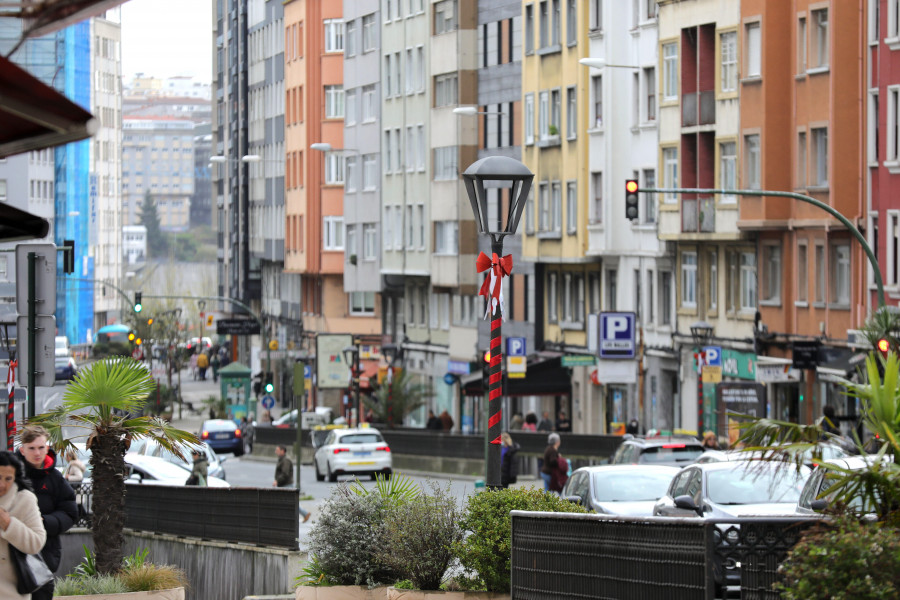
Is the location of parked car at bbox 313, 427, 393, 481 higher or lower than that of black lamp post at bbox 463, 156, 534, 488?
lower

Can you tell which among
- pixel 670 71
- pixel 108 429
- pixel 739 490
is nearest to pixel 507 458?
pixel 739 490

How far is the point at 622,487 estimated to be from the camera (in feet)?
78.2

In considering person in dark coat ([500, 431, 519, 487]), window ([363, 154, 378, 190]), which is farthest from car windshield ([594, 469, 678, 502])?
window ([363, 154, 378, 190])

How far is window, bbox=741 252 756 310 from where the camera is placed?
5266 cm

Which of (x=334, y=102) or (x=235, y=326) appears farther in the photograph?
(x=334, y=102)

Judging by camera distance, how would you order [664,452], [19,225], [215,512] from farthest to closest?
[664,452] < [215,512] < [19,225]

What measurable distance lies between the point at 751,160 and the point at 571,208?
1329 cm

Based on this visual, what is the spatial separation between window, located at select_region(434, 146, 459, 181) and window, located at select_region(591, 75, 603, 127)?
519 inches

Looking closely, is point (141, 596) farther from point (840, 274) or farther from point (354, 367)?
point (354, 367)

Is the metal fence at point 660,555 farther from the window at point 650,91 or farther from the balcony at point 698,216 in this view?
the window at point 650,91

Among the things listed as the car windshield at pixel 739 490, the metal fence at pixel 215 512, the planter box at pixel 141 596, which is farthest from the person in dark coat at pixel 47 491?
the car windshield at pixel 739 490

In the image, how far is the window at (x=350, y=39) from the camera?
296ft

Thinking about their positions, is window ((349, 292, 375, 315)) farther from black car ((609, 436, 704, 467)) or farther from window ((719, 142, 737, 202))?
black car ((609, 436, 704, 467))

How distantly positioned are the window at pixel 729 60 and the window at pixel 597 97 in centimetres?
928
